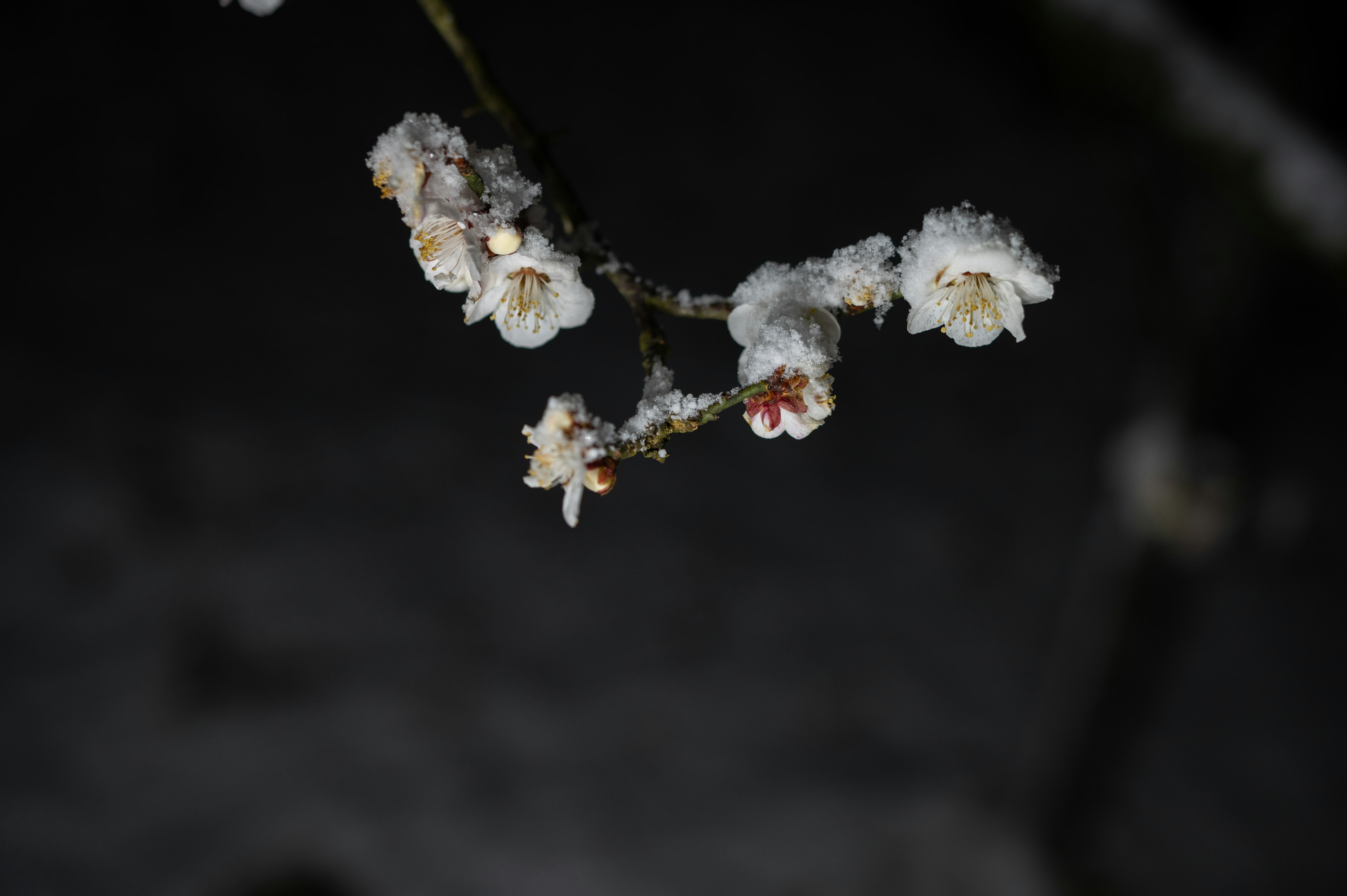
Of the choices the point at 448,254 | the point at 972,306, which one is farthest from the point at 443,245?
the point at 972,306

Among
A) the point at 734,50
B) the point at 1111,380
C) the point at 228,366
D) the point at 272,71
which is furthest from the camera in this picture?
the point at 1111,380

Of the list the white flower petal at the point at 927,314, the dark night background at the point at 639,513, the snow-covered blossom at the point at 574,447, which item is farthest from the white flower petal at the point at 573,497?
the dark night background at the point at 639,513

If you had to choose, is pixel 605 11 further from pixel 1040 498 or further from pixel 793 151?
pixel 1040 498

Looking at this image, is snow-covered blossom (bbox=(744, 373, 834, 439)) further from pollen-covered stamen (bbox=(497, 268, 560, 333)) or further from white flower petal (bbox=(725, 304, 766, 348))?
pollen-covered stamen (bbox=(497, 268, 560, 333))

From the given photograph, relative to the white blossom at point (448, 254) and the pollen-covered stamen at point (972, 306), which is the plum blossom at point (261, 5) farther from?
the pollen-covered stamen at point (972, 306)

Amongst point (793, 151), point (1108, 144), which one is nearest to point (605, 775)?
point (793, 151)

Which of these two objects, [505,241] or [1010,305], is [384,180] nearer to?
[505,241]
